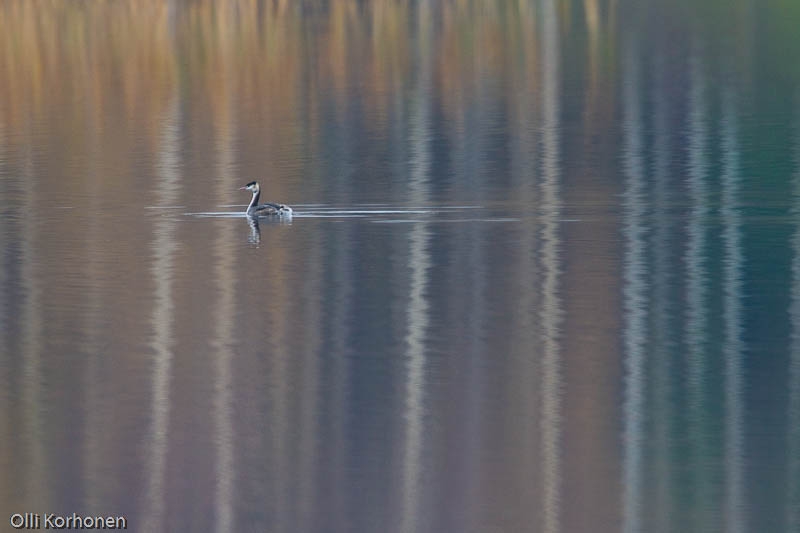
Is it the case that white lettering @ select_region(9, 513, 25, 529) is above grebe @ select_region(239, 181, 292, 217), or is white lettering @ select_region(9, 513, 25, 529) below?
below

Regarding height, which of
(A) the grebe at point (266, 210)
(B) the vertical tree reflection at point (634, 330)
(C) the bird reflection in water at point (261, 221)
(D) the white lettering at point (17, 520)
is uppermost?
(A) the grebe at point (266, 210)

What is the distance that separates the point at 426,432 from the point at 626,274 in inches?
177

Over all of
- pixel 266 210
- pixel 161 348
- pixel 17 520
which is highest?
pixel 266 210

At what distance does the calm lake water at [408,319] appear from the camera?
9797 millimetres

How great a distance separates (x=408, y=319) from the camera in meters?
13.3

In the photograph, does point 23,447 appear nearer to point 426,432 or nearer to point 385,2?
point 426,432

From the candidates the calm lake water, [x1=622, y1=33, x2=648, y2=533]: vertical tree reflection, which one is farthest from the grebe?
[x1=622, y1=33, x2=648, y2=533]: vertical tree reflection

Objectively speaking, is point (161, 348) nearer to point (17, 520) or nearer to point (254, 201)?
point (17, 520)

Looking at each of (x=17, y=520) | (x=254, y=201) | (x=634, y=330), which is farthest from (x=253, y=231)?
(x=17, y=520)

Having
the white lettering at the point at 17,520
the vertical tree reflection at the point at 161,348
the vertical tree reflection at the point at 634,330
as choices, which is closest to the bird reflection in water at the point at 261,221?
the vertical tree reflection at the point at 161,348

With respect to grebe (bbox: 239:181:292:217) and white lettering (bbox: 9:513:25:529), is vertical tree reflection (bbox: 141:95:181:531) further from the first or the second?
grebe (bbox: 239:181:292:217)

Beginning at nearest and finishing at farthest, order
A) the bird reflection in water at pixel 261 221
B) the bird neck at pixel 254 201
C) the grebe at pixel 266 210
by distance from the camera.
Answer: the bird reflection in water at pixel 261 221, the grebe at pixel 266 210, the bird neck at pixel 254 201

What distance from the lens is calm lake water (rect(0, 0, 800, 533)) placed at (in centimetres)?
980

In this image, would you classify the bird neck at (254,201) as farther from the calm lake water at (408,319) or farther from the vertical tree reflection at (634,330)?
the vertical tree reflection at (634,330)
